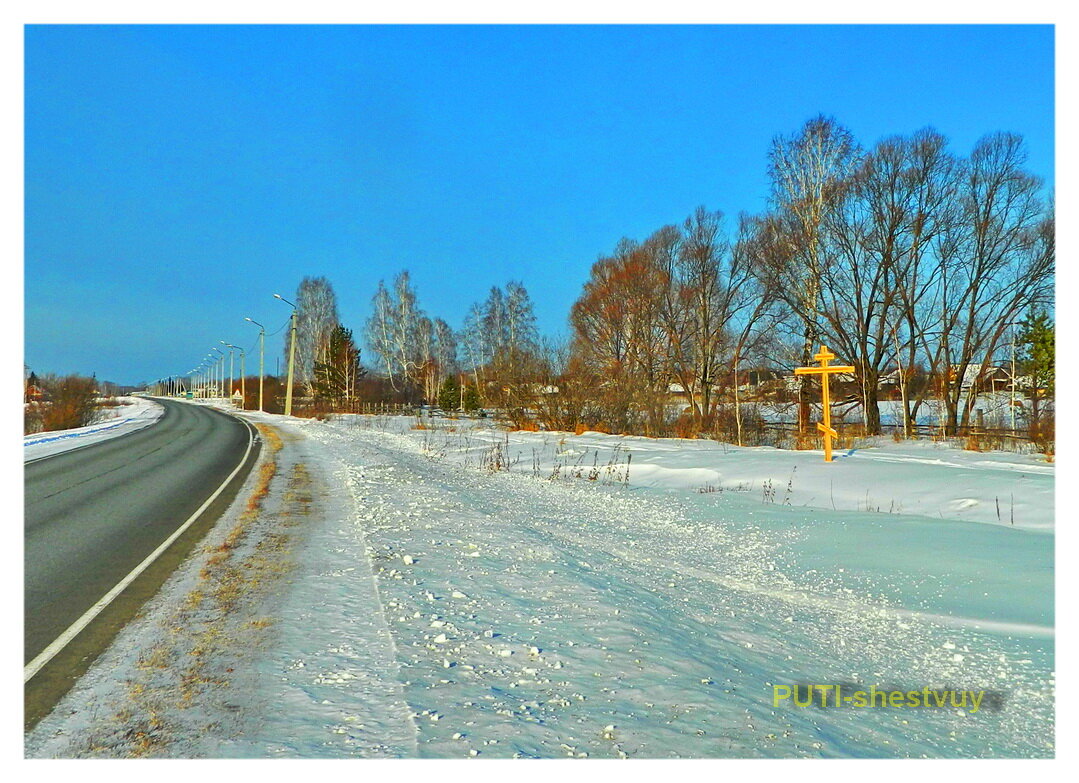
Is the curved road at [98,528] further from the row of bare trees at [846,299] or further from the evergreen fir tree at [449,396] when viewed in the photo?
the evergreen fir tree at [449,396]

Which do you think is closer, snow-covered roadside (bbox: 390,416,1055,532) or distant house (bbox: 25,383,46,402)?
snow-covered roadside (bbox: 390,416,1055,532)

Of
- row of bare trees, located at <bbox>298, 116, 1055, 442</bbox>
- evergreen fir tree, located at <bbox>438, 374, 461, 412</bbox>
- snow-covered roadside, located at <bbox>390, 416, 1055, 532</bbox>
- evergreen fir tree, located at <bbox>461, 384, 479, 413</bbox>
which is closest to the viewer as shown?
snow-covered roadside, located at <bbox>390, 416, 1055, 532</bbox>

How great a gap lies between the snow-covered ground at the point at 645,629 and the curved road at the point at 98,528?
108 centimetres

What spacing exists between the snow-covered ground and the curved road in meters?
1.08

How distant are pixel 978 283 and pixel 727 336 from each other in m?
12.2

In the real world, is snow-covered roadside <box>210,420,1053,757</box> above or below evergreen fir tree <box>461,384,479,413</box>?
below

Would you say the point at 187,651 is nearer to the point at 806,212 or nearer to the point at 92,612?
the point at 92,612

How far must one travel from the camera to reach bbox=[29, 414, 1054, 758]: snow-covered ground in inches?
140

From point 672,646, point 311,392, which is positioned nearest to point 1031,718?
point 672,646

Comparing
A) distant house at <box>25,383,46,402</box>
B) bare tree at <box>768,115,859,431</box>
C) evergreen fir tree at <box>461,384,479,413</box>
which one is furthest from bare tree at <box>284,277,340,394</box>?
bare tree at <box>768,115,859,431</box>

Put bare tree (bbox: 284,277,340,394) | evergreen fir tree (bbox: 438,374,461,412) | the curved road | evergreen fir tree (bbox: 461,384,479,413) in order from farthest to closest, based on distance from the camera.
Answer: bare tree (bbox: 284,277,340,394), evergreen fir tree (bbox: 438,374,461,412), evergreen fir tree (bbox: 461,384,479,413), the curved road

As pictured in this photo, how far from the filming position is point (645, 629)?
5.04 metres

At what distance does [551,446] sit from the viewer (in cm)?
2095

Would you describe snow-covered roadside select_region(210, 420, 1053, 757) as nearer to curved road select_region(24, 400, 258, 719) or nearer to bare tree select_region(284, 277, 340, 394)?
curved road select_region(24, 400, 258, 719)
